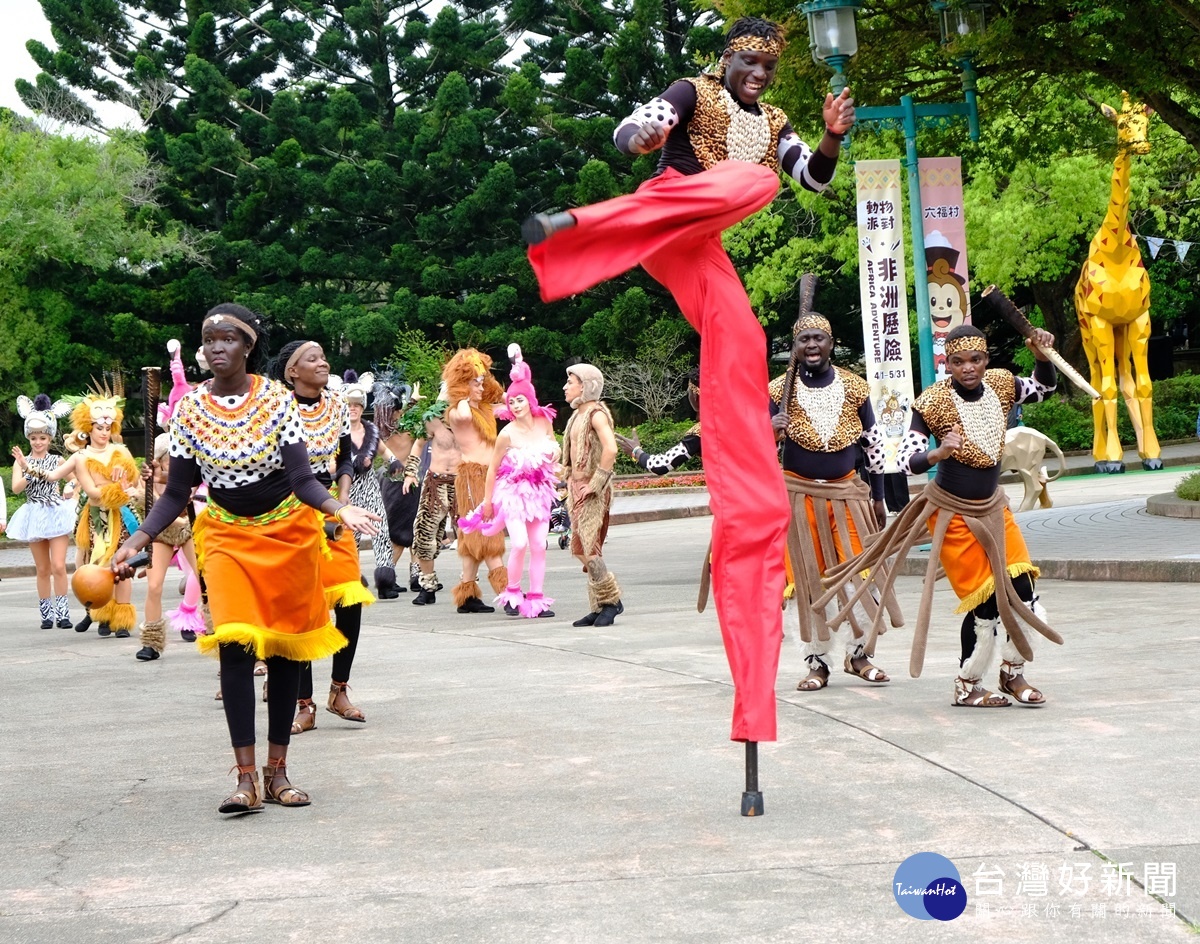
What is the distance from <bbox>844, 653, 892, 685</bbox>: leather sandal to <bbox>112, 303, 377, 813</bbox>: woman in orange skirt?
10.9 feet

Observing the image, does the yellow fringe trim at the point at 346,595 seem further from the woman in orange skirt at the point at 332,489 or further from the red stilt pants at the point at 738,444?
the red stilt pants at the point at 738,444

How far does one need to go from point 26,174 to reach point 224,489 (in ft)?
133

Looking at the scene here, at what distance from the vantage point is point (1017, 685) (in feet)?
25.2

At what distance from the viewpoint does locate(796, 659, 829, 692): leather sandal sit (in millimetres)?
8531

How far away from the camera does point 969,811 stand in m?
5.52

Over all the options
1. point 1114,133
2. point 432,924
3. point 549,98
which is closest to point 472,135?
point 549,98

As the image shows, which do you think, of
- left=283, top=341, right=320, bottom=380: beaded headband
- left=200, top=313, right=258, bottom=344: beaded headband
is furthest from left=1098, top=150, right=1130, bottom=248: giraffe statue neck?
left=200, top=313, right=258, bottom=344: beaded headband

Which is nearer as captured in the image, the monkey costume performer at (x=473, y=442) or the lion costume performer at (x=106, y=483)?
the lion costume performer at (x=106, y=483)

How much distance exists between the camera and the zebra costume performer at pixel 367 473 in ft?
36.1

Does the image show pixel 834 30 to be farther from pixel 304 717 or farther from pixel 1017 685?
pixel 304 717

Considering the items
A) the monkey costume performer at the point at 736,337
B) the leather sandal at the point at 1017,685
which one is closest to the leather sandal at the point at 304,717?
the monkey costume performer at the point at 736,337

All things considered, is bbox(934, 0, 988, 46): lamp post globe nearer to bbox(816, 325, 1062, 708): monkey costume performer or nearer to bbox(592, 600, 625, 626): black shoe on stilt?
bbox(592, 600, 625, 626): black shoe on stilt


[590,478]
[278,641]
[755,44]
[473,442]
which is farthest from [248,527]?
[473,442]

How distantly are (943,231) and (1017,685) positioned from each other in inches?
360
